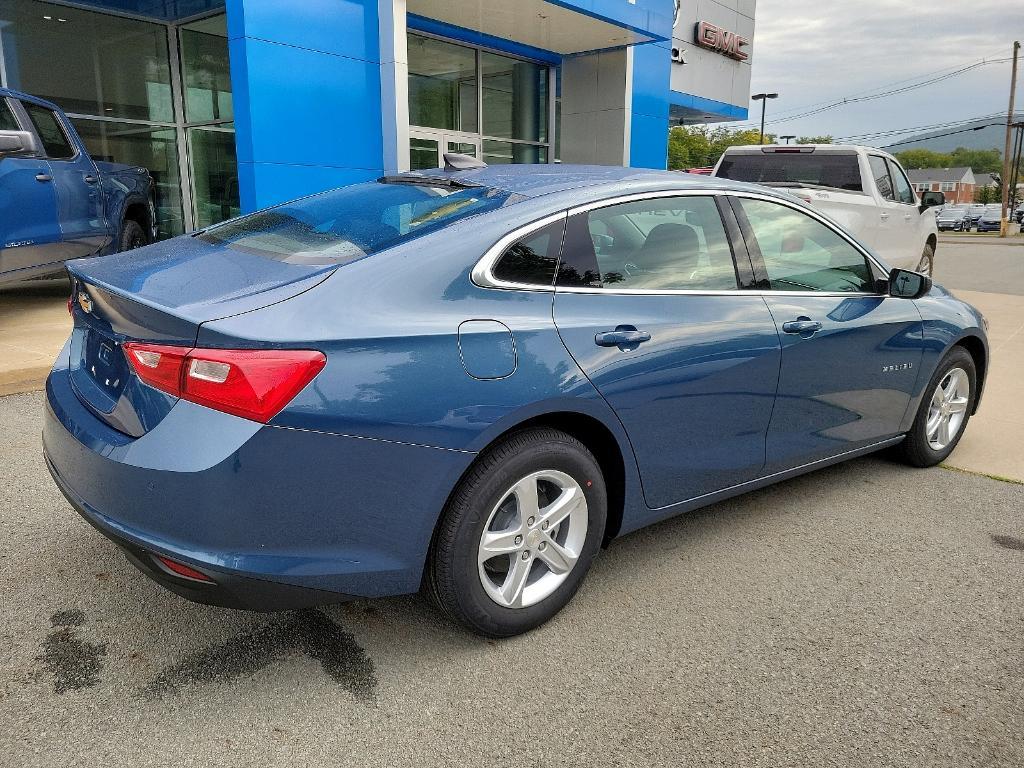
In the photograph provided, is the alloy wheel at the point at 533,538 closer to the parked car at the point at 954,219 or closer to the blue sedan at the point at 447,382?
the blue sedan at the point at 447,382

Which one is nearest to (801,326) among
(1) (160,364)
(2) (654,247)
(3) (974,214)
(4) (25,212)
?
(2) (654,247)

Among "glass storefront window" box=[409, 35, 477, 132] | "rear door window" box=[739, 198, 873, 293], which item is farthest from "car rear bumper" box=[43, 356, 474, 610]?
"glass storefront window" box=[409, 35, 477, 132]

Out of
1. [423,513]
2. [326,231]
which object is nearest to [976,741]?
[423,513]

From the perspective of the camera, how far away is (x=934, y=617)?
3.05m

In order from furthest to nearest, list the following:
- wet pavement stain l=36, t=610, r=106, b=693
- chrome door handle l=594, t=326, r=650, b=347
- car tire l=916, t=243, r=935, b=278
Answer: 1. car tire l=916, t=243, r=935, b=278
2. chrome door handle l=594, t=326, r=650, b=347
3. wet pavement stain l=36, t=610, r=106, b=693

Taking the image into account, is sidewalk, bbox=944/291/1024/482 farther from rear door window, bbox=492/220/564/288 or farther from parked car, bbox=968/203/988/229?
parked car, bbox=968/203/988/229

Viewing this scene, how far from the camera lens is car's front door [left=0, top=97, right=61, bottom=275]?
6.84 metres

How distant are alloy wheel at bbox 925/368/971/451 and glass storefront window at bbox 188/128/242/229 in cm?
1074

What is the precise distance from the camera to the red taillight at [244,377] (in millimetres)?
2178

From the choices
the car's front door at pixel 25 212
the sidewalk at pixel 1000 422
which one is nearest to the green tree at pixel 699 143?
the sidewalk at pixel 1000 422

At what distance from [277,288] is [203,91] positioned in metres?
12.2

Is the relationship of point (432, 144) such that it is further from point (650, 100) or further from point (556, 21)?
point (650, 100)

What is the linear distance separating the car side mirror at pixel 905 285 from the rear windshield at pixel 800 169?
570 cm

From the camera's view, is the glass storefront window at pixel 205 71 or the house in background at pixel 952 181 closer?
the glass storefront window at pixel 205 71
